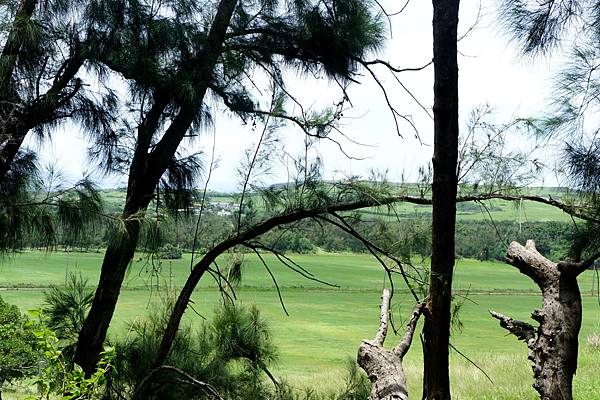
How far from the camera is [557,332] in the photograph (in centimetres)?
133

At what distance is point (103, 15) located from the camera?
2.18 metres

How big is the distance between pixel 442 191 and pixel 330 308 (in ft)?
22.7

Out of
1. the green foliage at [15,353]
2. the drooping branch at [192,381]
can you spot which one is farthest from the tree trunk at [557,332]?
the green foliage at [15,353]

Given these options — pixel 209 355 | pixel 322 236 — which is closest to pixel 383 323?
pixel 322 236

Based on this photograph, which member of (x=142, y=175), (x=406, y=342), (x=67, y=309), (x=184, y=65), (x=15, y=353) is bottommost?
(x=15, y=353)

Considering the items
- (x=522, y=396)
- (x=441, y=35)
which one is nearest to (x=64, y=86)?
(x=441, y=35)

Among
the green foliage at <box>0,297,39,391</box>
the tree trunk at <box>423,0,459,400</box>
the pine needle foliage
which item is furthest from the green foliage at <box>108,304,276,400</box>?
the tree trunk at <box>423,0,459,400</box>

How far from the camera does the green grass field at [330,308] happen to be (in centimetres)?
304

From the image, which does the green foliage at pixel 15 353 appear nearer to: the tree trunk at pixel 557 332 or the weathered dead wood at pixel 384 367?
the weathered dead wood at pixel 384 367

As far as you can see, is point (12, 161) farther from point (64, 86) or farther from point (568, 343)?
point (568, 343)

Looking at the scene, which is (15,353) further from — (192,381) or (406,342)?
(406,342)

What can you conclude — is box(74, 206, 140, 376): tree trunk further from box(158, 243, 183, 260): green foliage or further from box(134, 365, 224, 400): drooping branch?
box(134, 365, 224, 400): drooping branch

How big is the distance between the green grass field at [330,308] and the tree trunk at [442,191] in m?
0.38

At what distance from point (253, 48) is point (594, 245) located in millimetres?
1323
